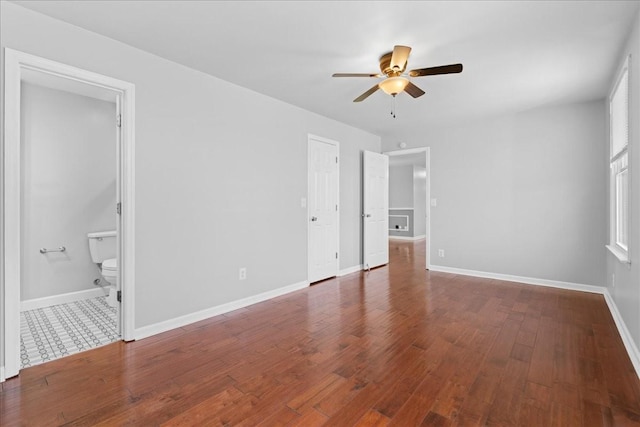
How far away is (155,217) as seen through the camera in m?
2.74

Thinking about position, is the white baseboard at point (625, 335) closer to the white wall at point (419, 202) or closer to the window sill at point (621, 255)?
the window sill at point (621, 255)

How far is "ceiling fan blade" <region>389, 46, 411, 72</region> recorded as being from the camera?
2307mm

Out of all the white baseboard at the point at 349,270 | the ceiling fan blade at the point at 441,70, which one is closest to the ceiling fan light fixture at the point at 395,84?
the ceiling fan blade at the point at 441,70

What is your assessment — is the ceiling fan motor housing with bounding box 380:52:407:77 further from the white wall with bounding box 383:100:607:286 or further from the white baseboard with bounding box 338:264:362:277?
the white baseboard with bounding box 338:264:362:277

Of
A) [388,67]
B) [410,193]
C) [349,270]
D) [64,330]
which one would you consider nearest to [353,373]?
[388,67]

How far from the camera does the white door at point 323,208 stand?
173 inches

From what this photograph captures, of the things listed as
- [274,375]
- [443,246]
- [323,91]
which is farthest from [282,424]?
[443,246]

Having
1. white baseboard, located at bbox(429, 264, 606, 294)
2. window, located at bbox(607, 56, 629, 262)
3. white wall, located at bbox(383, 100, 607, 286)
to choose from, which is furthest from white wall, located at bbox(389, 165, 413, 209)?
window, located at bbox(607, 56, 629, 262)

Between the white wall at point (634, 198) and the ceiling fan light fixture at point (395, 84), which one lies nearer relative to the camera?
the white wall at point (634, 198)

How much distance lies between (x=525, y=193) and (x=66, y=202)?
618 cm

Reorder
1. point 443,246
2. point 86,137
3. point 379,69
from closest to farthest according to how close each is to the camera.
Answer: point 379,69, point 86,137, point 443,246

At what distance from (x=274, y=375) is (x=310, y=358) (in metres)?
0.33

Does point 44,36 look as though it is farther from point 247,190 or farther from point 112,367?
point 112,367

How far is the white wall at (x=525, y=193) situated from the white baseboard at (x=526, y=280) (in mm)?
61
